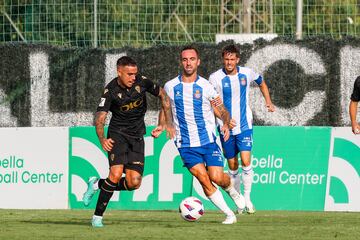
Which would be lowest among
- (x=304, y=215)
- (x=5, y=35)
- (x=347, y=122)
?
(x=304, y=215)

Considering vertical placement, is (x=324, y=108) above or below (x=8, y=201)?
above

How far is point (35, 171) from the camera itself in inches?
711

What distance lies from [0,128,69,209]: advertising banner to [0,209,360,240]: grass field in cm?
132

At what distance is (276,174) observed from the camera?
17688mm

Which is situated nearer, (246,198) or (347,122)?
(246,198)

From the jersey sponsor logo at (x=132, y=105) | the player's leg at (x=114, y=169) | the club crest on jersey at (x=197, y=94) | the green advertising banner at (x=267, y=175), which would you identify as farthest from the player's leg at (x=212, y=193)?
the green advertising banner at (x=267, y=175)

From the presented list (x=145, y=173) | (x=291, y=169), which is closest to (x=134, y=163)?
(x=145, y=173)

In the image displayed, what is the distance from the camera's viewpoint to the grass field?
12.2 m

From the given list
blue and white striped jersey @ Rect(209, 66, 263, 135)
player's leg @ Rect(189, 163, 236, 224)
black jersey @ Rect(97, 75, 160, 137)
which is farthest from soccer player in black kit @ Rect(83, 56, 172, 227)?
blue and white striped jersey @ Rect(209, 66, 263, 135)

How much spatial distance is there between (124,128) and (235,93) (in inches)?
119

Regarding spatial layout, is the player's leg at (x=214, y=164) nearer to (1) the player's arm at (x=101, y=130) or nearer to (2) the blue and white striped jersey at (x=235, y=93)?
(1) the player's arm at (x=101, y=130)

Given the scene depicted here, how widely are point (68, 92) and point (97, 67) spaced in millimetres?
688

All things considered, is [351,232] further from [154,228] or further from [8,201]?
[8,201]

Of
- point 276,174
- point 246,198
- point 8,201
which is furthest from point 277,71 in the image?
point 8,201
